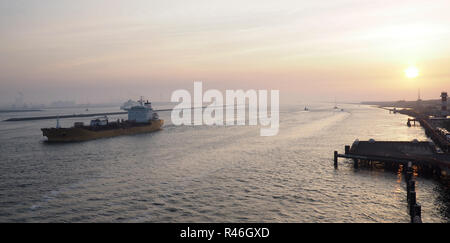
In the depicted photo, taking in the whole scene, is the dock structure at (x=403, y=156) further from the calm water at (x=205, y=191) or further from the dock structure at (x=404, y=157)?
the calm water at (x=205, y=191)

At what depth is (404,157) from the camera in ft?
103

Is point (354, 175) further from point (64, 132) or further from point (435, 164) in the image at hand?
point (64, 132)

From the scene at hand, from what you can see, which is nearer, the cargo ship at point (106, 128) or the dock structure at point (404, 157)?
the dock structure at point (404, 157)

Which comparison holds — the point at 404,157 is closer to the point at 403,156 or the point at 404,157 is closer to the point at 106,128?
the point at 403,156

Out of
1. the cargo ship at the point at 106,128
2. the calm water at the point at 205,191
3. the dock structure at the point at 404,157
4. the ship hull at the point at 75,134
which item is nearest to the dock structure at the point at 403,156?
the dock structure at the point at 404,157

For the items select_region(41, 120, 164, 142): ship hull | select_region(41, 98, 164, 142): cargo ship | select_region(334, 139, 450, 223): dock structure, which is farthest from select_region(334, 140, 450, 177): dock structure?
select_region(41, 98, 164, 142): cargo ship

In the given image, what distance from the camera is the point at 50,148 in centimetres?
5231

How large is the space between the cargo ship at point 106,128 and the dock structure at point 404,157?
5357cm

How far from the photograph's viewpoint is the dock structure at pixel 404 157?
2892cm

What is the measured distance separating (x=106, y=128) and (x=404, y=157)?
219 feet

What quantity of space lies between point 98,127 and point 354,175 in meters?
63.3

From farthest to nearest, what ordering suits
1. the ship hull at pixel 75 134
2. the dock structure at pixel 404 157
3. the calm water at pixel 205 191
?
the ship hull at pixel 75 134 < the dock structure at pixel 404 157 < the calm water at pixel 205 191
